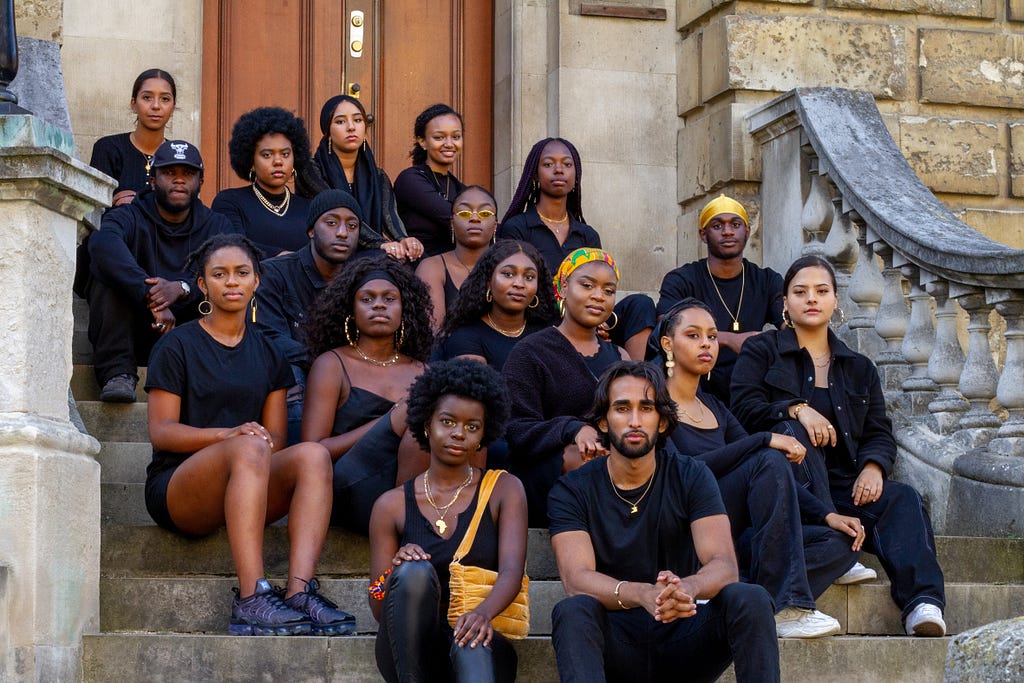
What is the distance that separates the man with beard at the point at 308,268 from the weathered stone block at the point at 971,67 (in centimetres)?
366

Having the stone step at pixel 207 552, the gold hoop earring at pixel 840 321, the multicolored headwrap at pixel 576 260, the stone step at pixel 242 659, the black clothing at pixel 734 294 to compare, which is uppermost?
the multicolored headwrap at pixel 576 260

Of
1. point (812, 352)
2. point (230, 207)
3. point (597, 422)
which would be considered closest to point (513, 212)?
point (230, 207)

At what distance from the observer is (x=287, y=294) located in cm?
756

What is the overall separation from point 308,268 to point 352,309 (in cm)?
96

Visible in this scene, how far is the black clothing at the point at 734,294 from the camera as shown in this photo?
25.9 feet

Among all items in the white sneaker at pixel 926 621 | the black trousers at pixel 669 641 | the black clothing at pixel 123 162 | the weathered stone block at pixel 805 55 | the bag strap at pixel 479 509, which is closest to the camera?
the black trousers at pixel 669 641

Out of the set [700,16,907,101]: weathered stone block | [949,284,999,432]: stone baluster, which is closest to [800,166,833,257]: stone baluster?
[700,16,907,101]: weathered stone block

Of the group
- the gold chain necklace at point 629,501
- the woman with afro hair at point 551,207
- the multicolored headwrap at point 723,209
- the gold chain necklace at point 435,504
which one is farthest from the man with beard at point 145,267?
the gold chain necklace at point 629,501

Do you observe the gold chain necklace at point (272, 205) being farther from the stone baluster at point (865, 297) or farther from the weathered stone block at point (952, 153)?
the weathered stone block at point (952, 153)

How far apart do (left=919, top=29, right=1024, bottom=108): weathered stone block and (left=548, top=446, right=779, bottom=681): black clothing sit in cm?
465

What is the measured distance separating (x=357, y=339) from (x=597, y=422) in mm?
1367

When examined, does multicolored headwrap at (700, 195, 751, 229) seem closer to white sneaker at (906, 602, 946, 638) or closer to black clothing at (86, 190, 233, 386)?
black clothing at (86, 190, 233, 386)

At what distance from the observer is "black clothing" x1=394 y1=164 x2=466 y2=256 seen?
27.9ft

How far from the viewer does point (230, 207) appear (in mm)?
8172
